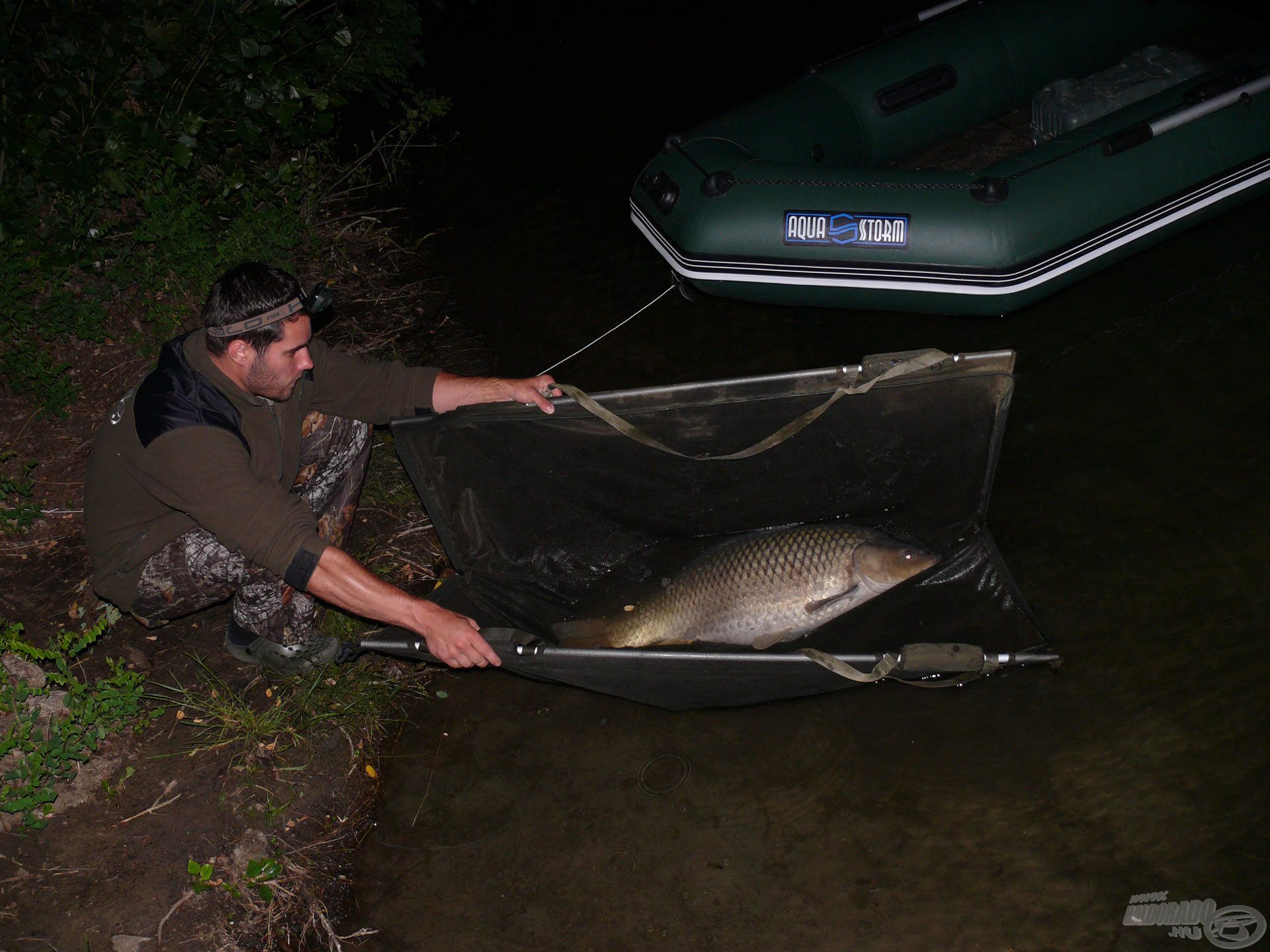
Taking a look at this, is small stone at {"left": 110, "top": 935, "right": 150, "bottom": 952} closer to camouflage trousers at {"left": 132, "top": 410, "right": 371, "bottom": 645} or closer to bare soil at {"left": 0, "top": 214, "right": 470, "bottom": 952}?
bare soil at {"left": 0, "top": 214, "right": 470, "bottom": 952}

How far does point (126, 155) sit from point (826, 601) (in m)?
4.23

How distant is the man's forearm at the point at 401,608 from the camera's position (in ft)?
9.66

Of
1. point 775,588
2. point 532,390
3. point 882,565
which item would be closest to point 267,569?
point 532,390

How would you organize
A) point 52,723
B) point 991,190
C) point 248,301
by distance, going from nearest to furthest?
1. point 248,301
2. point 52,723
3. point 991,190

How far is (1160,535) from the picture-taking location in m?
3.86

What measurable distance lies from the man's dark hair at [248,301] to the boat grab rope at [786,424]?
92cm

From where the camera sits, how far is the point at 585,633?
3488 millimetres

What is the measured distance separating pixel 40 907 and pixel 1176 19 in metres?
7.23

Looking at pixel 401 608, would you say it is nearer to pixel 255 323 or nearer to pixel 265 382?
pixel 265 382

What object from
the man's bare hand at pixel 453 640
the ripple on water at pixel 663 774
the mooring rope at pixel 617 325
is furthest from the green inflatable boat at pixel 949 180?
the man's bare hand at pixel 453 640

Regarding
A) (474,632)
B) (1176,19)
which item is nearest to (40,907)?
(474,632)

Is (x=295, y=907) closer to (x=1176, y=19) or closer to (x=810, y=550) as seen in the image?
(x=810, y=550)

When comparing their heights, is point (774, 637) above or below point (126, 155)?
below

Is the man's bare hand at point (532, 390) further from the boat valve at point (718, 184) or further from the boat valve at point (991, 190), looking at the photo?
the boat valve at point (991, 190)
